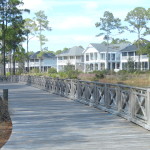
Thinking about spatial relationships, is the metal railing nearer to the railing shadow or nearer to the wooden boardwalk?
the wooden boardwalk

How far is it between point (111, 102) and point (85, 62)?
65889 millimetres

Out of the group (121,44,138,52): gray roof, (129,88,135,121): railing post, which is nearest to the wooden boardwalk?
(129,88,135,121): railing post

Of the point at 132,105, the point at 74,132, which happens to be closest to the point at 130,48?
the point at 132,105

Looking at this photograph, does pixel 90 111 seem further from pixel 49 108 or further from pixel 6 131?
pixel 6 131

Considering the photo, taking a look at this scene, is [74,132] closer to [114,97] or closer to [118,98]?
[118,98]

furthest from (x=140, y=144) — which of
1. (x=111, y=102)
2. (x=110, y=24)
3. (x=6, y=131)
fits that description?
(x=110, y=24)

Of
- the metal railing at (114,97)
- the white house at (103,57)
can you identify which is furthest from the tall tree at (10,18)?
the white house at (103,57)

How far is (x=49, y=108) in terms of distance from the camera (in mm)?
12234

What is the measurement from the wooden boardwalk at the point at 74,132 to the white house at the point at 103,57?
61488mm

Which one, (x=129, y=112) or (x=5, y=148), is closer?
(x=5, y=148)

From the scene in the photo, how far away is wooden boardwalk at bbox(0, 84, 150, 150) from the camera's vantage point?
6.32m

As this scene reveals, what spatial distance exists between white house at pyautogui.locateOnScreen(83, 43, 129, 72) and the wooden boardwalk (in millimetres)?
61488

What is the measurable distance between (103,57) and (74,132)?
6662 centimetres

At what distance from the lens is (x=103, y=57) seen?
73.7m
